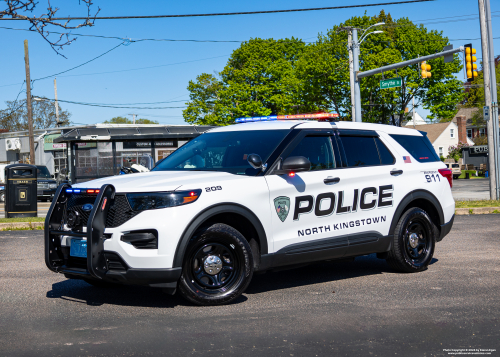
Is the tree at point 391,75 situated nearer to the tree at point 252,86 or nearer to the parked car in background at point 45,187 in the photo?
the tree at point 252,86

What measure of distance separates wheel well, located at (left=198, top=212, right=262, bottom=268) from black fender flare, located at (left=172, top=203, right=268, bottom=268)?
46mm

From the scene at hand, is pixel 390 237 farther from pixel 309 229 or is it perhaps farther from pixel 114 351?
pixel 114 351

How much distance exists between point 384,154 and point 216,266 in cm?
271

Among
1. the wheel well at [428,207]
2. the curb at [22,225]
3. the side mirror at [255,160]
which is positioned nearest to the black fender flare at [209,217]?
A: the side mirror at [255,160]

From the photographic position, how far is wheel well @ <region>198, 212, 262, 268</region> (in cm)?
→ 552

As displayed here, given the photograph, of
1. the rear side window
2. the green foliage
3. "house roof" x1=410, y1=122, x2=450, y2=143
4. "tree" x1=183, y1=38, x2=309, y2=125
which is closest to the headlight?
the rear side window

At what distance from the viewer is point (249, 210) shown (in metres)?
5.50

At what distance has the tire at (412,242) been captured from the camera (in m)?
6.86

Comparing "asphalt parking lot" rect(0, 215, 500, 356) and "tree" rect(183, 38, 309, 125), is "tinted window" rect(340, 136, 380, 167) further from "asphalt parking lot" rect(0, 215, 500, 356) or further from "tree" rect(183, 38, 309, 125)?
"tree" rect(183, 38, 309, 125)

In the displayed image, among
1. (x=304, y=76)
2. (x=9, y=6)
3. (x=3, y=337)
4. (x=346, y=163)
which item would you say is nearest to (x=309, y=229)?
(x=346, y=163)

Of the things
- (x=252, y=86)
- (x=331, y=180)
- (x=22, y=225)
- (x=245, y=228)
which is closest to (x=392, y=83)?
(x=22, y=225)

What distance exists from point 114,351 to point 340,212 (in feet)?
9.94

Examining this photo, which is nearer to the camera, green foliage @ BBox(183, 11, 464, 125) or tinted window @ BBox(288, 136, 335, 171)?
tinted window @ BBox(288, 136, 335, 171)

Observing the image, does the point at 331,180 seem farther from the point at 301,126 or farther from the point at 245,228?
the point at 245,228
